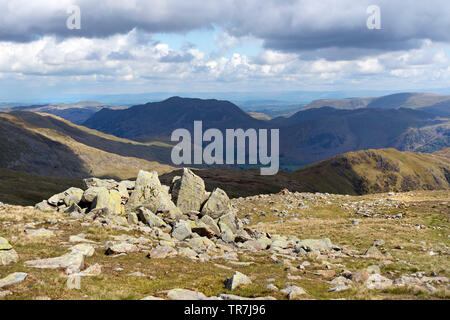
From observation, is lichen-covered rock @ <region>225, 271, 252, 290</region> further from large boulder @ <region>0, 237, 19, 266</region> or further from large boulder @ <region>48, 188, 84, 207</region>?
large boulder @ <region>48, 188, 84, 207</region>

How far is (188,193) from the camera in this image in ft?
145

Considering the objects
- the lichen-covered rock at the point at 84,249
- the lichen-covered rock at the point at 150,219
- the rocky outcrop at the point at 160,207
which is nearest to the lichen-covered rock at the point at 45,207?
the rocky outcrop at the point at 160,207

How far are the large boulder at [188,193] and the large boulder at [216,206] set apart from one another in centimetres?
139

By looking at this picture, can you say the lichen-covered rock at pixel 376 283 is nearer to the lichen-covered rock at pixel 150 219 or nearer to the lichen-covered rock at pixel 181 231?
the lichen-covered rock at pixel 181 231

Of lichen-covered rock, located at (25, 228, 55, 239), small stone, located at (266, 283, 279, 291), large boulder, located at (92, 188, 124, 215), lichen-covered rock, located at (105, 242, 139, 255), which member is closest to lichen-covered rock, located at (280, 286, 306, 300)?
small stone, located at (266, 283, 279, 291)

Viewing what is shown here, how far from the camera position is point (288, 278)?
818 inches

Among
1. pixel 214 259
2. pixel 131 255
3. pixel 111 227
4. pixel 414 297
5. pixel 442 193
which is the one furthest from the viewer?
pixel 442 193

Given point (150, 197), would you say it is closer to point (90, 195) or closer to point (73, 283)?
point (90, 195)

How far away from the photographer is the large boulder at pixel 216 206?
42.8 meters
